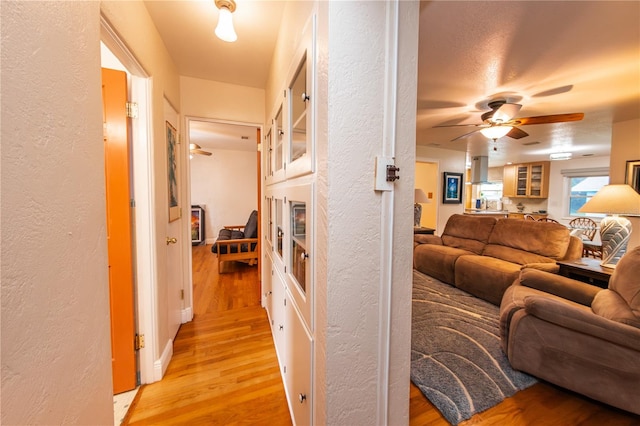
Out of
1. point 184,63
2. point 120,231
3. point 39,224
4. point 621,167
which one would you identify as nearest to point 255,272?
point 120,231

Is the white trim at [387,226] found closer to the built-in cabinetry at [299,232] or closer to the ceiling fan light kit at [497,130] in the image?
the built-in cabinetry at [299,232]

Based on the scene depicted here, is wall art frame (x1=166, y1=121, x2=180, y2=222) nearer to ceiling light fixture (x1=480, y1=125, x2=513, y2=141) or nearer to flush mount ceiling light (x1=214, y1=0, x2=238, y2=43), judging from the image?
flush mount ceiling light (x1=214, y1=0, x2=238, y2=43)

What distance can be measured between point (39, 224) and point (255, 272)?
3631 mm

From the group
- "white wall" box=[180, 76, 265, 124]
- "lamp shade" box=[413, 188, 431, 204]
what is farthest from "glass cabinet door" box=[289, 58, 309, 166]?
"lamp shade" box=[413, 188, 431, 204]

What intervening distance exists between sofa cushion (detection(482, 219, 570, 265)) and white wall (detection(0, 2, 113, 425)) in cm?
378

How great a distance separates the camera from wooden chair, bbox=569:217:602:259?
409 centimetres

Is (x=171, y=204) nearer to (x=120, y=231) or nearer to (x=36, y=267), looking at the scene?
(x=120, y=231)

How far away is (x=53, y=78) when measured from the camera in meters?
0.73

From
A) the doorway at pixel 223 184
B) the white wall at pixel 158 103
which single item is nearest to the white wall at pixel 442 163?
the doorway at pixel 223 184

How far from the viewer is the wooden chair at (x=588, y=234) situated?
Answer: 13.4ft

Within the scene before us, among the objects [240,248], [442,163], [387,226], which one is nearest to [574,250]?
[442,163]

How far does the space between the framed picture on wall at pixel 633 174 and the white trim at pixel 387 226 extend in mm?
4630

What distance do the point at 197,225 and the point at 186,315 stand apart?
3.95m

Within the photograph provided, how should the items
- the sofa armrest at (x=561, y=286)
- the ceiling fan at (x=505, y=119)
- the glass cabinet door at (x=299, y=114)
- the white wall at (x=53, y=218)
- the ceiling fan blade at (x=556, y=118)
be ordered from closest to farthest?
the white wall at (x=53, y=218), the glass cabinet door at (x=299, y=114), the sofa armrest at (x=561, y=286), the ceiling fan blade at (x=556, y=118), the ceiling fan at (x=505, y=119)
